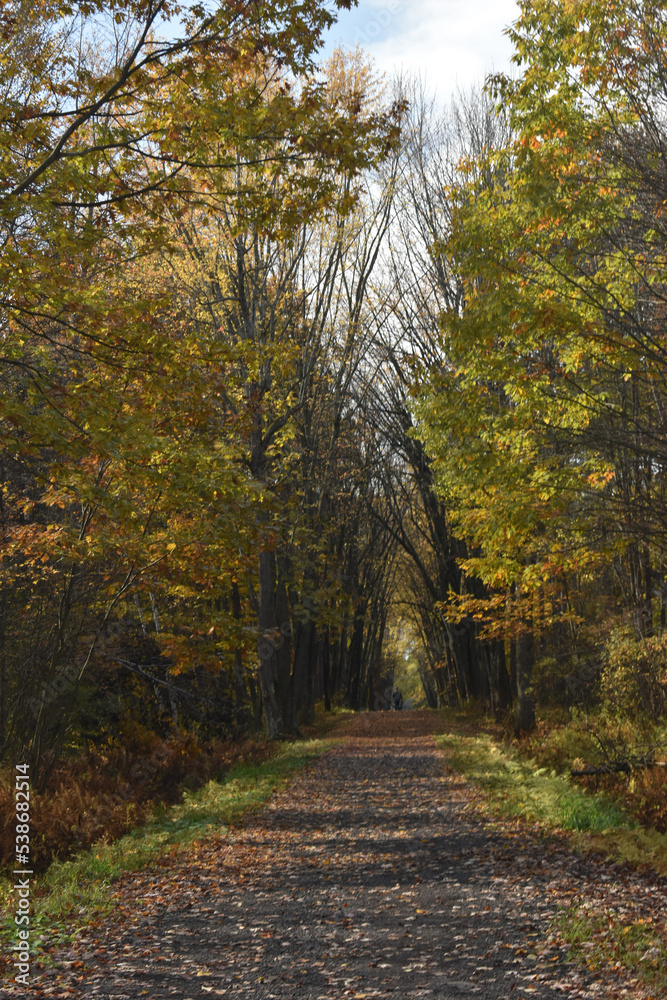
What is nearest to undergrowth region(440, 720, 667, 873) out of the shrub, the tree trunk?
the tree trunk

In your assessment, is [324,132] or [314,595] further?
[314,595]

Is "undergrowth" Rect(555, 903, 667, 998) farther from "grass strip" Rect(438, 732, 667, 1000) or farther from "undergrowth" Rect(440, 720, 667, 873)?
"undergrowth" Rect(440, 720, 667, 873)

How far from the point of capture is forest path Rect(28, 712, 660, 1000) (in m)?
4.57

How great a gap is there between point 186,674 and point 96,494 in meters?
9.18

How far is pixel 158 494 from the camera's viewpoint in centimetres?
933

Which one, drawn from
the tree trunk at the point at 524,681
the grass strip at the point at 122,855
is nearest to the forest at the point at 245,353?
the tree trunk at the point at 524,681

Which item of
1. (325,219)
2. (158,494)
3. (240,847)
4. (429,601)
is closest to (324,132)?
(325,219)

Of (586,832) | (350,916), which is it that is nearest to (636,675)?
(586,832)

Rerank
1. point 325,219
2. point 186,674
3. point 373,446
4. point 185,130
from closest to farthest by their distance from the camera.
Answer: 1. point 185,130
2. point 325,219
3. point 186,674
4. point 373,446

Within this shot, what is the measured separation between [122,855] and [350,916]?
296 cm

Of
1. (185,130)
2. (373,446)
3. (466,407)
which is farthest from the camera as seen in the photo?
(373,446)

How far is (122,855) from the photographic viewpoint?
25.2 ft

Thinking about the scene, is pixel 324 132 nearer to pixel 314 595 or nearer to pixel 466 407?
pixel 466 407

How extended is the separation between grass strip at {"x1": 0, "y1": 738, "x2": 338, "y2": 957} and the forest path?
280 mm
